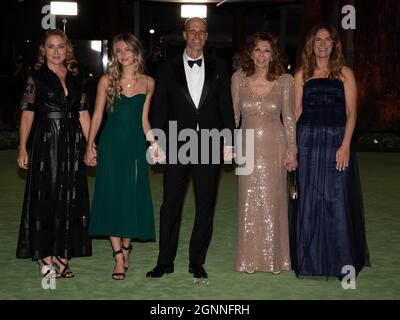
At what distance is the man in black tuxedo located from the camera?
4871 millimetres

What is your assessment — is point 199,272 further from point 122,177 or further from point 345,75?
point 345,75

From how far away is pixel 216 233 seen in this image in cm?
703

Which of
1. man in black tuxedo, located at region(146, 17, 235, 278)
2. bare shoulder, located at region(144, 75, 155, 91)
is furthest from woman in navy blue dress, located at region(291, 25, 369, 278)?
bare shoulder, located at region(144, 75, 155, 91)

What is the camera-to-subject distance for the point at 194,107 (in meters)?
4.88

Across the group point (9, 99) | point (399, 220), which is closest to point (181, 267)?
point (399, 220)

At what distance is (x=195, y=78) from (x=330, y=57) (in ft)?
3.14

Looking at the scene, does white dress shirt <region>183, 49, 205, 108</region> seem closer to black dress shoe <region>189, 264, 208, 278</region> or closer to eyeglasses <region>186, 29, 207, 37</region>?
eyeglasses <region>186, 29, 207, 37</region>

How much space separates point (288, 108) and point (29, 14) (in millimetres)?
21749

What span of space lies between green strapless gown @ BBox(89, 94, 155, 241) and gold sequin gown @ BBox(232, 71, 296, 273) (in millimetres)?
689

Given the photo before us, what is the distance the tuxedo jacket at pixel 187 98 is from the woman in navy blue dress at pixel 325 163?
1.90 feet

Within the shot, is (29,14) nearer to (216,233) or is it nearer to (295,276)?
(216,233)

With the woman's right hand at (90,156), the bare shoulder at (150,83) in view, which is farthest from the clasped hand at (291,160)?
the woman's right hand at (90,156)

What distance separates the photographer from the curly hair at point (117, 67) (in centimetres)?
493

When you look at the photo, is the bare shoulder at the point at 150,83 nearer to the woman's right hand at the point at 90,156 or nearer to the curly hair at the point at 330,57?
the woman's right hand at the point at 90,156
